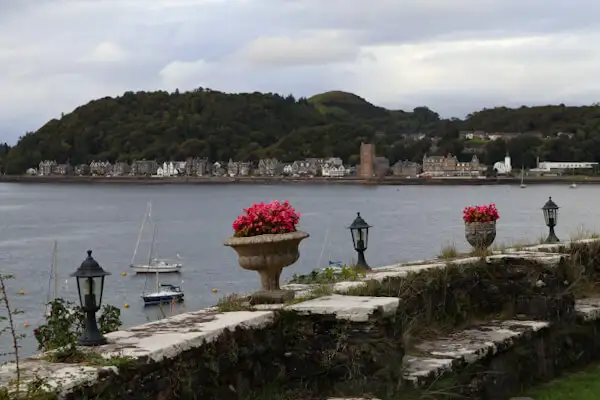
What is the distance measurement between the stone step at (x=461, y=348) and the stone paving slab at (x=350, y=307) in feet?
1.75

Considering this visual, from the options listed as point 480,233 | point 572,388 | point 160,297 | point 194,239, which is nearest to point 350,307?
point 572,388

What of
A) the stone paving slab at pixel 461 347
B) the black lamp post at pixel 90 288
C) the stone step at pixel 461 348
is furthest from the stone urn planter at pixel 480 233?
the black lamp post at pixel 90 288

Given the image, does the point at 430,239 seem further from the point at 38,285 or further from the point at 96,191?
the point at 96,191

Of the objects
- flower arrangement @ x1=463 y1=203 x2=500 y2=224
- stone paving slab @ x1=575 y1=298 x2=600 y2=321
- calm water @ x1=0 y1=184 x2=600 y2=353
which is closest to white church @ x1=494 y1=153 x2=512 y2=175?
calm water @ x1=0 y1=184 x2=600 y2=353

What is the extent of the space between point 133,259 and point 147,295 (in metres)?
18.9

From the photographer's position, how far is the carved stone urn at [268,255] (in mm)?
7555

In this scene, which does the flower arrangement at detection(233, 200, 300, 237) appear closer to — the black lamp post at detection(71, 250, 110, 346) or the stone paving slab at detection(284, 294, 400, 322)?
the stone paving slab at detection(284, 294, 400, 322)

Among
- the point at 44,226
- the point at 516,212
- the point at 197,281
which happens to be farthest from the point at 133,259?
the point at 516,212

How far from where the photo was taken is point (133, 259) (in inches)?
2287

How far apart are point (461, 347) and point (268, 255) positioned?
1.86 metres

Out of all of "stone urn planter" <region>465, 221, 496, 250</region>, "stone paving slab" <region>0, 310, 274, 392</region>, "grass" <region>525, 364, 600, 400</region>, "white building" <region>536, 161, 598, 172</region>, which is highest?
"white building" <region>536, 161, 598, 172</region>

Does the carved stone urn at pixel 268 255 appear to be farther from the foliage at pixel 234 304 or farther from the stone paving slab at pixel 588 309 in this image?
the stone paving slab at pixel 588 309

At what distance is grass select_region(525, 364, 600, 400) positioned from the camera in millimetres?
7883

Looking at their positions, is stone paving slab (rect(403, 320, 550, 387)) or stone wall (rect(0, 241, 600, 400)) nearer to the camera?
stone wall (rect(0, 241, 600, 400))
